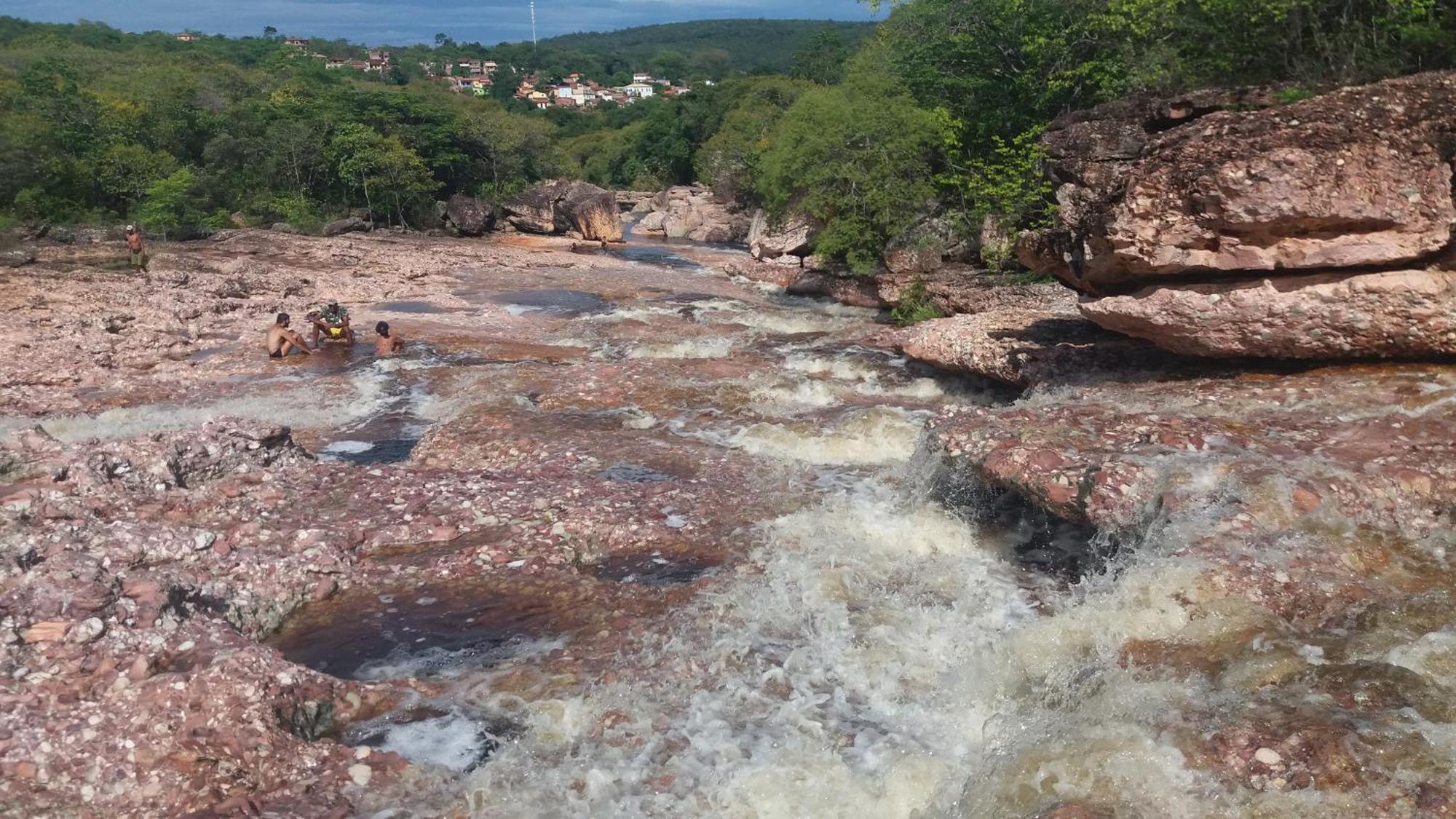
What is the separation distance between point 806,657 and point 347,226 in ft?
151

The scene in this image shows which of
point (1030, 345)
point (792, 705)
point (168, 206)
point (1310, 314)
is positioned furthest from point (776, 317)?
point (168, 206)

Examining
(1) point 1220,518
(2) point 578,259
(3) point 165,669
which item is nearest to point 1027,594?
(1) point 1220,518

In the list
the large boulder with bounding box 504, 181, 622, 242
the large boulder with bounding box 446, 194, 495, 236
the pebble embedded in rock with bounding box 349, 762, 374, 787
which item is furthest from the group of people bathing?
the large boulder with bounding box 504, 181, 622, 242

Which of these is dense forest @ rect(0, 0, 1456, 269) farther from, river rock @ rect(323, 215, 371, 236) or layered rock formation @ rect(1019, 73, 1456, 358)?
layered rock formation @ rect(1019, 73, 1456, 358)

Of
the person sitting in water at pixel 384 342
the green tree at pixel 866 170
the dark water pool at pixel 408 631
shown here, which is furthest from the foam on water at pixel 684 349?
the dark water pool at pixel 408 631

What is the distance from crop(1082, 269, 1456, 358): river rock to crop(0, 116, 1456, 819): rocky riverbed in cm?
39

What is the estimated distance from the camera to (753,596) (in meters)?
8.53

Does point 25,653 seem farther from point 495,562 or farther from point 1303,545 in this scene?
point 1303,545

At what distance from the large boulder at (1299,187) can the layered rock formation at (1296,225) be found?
2 centimetres

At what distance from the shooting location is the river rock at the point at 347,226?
4550 cm

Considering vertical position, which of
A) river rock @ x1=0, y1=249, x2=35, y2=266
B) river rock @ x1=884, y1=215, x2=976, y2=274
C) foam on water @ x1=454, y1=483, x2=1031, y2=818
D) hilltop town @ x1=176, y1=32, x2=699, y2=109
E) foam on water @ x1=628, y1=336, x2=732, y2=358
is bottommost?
foam on water @ x1=454, y1=483, x2=1031, y2=818

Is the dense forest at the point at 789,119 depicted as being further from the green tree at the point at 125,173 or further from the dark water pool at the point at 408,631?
the dark water pool at the point at 408,631

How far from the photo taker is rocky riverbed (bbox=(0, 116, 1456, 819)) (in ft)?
19.2

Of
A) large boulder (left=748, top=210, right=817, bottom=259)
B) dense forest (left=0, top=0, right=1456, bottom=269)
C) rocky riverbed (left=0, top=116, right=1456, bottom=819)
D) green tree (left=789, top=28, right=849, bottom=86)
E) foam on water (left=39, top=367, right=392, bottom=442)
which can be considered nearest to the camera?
rocky riverbed (left=0, top=116, right=1456, bottom=819)
